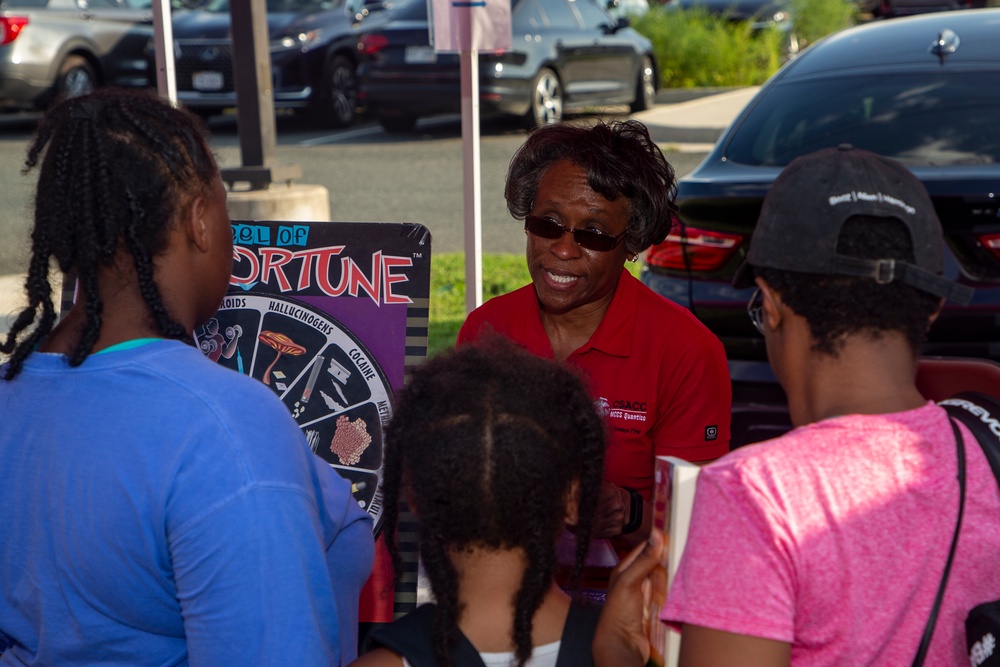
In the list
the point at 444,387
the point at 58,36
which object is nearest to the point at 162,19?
the point at 444,387

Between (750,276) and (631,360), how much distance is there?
1089 mm

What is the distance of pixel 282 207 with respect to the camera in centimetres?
766

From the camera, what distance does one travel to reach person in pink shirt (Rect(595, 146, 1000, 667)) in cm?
143

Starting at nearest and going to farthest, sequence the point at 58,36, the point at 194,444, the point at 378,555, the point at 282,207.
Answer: the point at 194,444, the point at 378,555, the point at 282,207, the point at 58,36

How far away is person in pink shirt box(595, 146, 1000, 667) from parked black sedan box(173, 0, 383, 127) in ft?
44.5

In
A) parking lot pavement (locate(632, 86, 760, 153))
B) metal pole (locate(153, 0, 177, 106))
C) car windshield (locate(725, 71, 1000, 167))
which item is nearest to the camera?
car windshield (locate(725, 71, 1000, 167))

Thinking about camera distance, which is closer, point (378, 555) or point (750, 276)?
point (750, 276)

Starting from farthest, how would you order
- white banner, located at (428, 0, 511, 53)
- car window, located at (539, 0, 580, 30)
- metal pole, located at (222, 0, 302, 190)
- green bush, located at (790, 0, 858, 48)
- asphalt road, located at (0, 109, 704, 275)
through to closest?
green bush, located at (790, 0, 858, 48)
car window, located at (539, 0, 580, 30)
asphalt road, located at (0, 109, 704, 275)
metal pole, located at (222, 0, 302, 190)
white banner, located at (428, 0, 511, 53)

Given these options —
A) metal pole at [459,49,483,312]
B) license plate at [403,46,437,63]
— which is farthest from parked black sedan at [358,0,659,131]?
metal pole at [459,49,483,312]

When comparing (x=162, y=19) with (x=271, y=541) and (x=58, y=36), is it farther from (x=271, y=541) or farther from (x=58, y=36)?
(x=58, y=36)

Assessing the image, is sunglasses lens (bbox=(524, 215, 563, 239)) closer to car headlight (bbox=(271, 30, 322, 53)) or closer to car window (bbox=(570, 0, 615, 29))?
car window (bbox=(570, 0, 615, 29))

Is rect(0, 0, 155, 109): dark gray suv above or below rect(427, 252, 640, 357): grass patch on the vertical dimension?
above

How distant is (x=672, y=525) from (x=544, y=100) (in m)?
12.3

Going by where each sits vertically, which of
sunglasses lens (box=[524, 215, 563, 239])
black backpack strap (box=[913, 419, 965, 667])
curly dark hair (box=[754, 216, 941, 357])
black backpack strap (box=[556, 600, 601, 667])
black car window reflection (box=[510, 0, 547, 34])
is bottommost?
black backpack strap (box=[556, 600, 601, 667])
